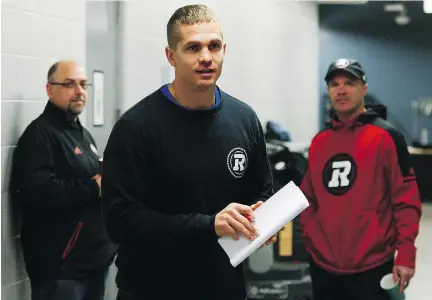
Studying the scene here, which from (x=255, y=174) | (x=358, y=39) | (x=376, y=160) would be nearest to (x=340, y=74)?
(x=376, y=160)

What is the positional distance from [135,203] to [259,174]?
36cm

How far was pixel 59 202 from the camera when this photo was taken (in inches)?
96.9

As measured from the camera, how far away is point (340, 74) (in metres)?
2.44

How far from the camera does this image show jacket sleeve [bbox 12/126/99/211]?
245 cm

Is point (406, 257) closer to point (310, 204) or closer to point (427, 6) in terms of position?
point (310, 204)

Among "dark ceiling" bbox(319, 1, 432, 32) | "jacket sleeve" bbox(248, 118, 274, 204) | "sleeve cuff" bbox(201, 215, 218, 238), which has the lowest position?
"sleeve cuff" bbox(201, 215, 218, 238)

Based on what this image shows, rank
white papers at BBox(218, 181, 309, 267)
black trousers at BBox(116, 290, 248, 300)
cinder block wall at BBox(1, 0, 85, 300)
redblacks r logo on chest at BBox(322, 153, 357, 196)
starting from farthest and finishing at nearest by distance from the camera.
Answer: cinder block wall at BBox(1, 0, 85, 300) → redblacks r logo on chest at BBox(322, 153, 357, 196) → black trousers at BBox(116, 290, 248, 300) → white papers at BBox(218, 181, 309, 267)

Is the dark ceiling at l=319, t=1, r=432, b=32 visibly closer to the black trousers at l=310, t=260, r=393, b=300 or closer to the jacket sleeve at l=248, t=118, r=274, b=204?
the black trousers at l=310, t=260, r=393, b=300

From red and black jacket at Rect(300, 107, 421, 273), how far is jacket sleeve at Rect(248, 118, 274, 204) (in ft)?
2.63

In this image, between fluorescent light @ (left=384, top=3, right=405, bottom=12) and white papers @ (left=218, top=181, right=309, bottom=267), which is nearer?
white papers @ (left=218, top=181, right=309, bottom=267)

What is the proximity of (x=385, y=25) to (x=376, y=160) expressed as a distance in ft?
4.68

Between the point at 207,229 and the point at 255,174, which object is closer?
the point at 207,229

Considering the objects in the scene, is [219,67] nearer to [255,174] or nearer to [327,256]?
[255,174]

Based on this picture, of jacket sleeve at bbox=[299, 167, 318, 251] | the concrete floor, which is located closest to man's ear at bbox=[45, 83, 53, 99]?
jacket sleeve at bbox=[299, 167, 318, 251]
